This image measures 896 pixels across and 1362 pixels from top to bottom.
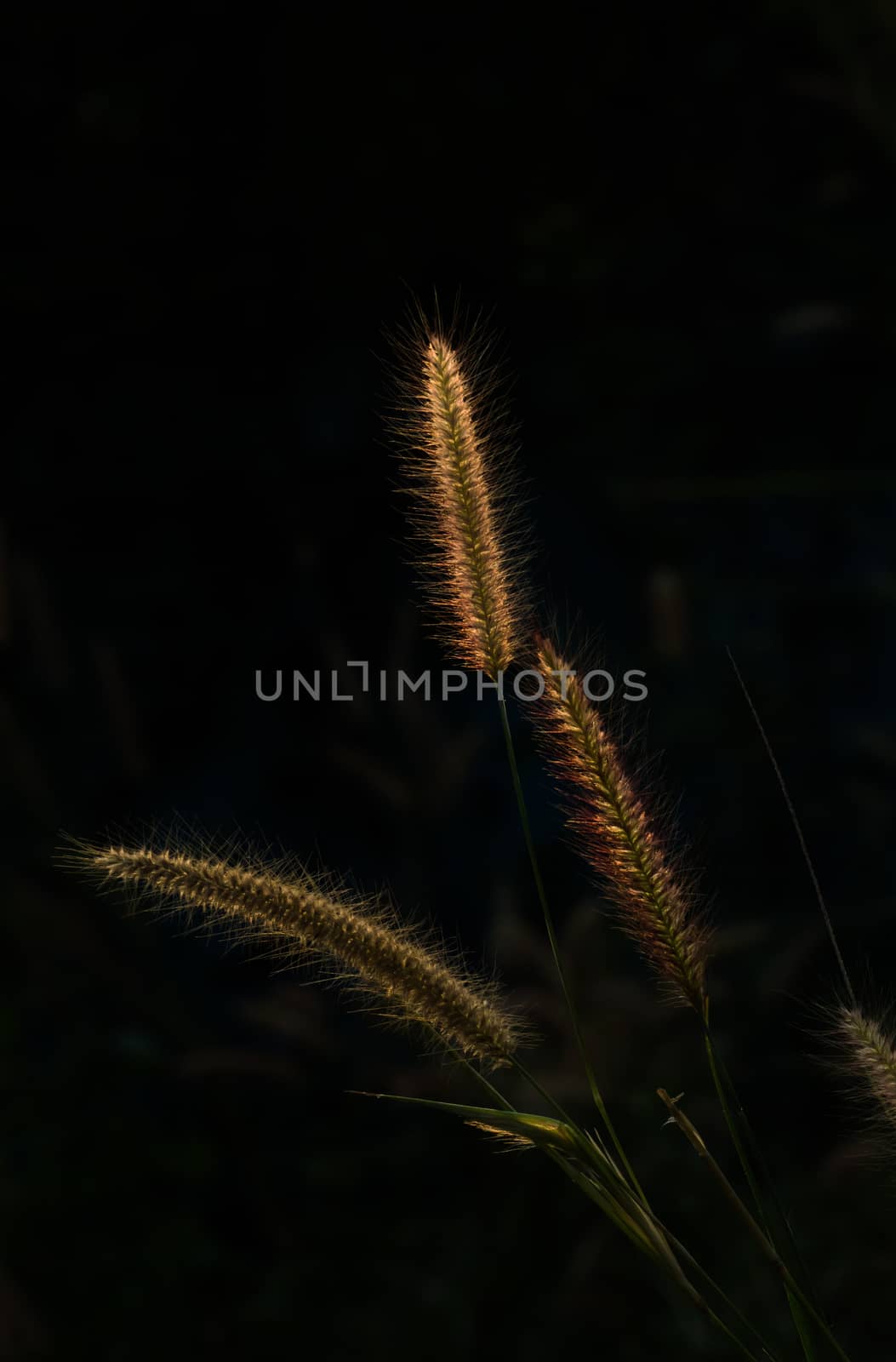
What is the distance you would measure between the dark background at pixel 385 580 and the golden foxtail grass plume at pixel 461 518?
50.6 inches

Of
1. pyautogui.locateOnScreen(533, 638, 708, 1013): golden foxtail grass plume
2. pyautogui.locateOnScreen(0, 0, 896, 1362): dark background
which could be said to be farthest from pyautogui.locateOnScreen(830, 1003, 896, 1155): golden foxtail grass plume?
pyautogui.locateOnScreen(0, 0, 896, 1362): dark background

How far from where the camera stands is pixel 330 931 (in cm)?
67

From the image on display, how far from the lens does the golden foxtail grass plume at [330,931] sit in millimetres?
654

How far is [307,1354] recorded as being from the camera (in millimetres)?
1957

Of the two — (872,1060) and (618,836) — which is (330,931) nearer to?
(618,836)

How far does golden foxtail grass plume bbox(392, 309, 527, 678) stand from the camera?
2.41 ft

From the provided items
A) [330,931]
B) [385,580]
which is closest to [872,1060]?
[330,931]

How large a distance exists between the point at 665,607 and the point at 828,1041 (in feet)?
5.04

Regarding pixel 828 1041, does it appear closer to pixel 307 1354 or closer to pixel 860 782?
pixel 307 1354

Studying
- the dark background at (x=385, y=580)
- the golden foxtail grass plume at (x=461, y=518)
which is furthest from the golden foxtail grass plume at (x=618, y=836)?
the dark background at (x=385, y=580)

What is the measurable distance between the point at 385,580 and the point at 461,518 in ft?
6.96

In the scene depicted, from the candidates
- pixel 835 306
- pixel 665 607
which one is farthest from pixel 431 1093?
pixel 835 306

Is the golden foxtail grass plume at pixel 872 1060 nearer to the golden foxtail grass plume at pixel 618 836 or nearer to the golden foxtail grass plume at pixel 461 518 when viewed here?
the golden foxtail grass plume at pixel 618 836

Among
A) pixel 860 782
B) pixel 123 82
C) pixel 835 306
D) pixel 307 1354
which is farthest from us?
pixel 123 82
